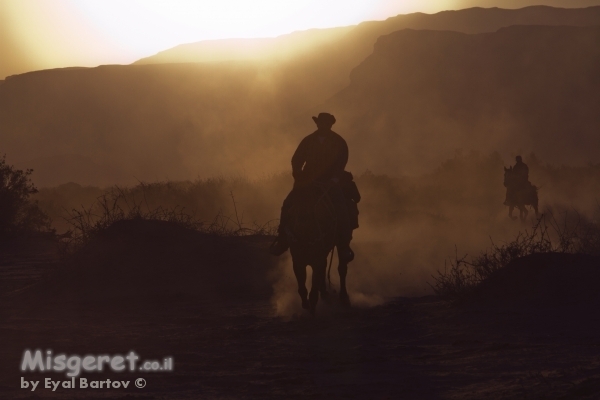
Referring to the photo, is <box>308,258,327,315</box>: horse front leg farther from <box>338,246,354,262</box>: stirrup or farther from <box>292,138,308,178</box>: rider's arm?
<box>292,138,308,178</box>: rider's arm

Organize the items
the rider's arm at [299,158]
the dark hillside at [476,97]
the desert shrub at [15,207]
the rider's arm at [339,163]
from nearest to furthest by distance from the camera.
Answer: the rider's arm at [299,158]
the rider's arm at [339,163]
the desert shrub at [15,207]
the dark hillside at [476,97]

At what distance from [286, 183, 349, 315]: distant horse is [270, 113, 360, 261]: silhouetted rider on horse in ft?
0.32

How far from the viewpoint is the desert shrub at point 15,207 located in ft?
83.6

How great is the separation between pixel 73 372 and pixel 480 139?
90.4m

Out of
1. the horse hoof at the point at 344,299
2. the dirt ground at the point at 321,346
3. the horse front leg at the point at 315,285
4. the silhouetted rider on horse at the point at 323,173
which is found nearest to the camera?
the dirt ground at the point at 321,346

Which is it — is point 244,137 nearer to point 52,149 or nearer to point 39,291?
point 52,149

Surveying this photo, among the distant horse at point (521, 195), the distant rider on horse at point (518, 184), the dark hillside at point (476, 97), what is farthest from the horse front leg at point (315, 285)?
the dark hillside at point (476, 97)

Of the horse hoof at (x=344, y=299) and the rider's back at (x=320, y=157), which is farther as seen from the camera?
the horse hoof at (x=344, y=299)

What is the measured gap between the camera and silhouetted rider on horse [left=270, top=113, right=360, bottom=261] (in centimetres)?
1166

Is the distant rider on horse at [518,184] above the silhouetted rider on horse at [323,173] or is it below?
above

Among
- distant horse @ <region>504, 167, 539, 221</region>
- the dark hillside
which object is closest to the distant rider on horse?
distant horse @ <region>504, 167, 539, 221</region>

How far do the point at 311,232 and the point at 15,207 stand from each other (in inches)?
674

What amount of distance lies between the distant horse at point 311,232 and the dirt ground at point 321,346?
0.48 meters

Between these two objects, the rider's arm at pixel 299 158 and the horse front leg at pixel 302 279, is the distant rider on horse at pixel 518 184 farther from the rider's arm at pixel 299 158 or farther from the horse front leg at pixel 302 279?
the horse front leg at pixel 302 279
